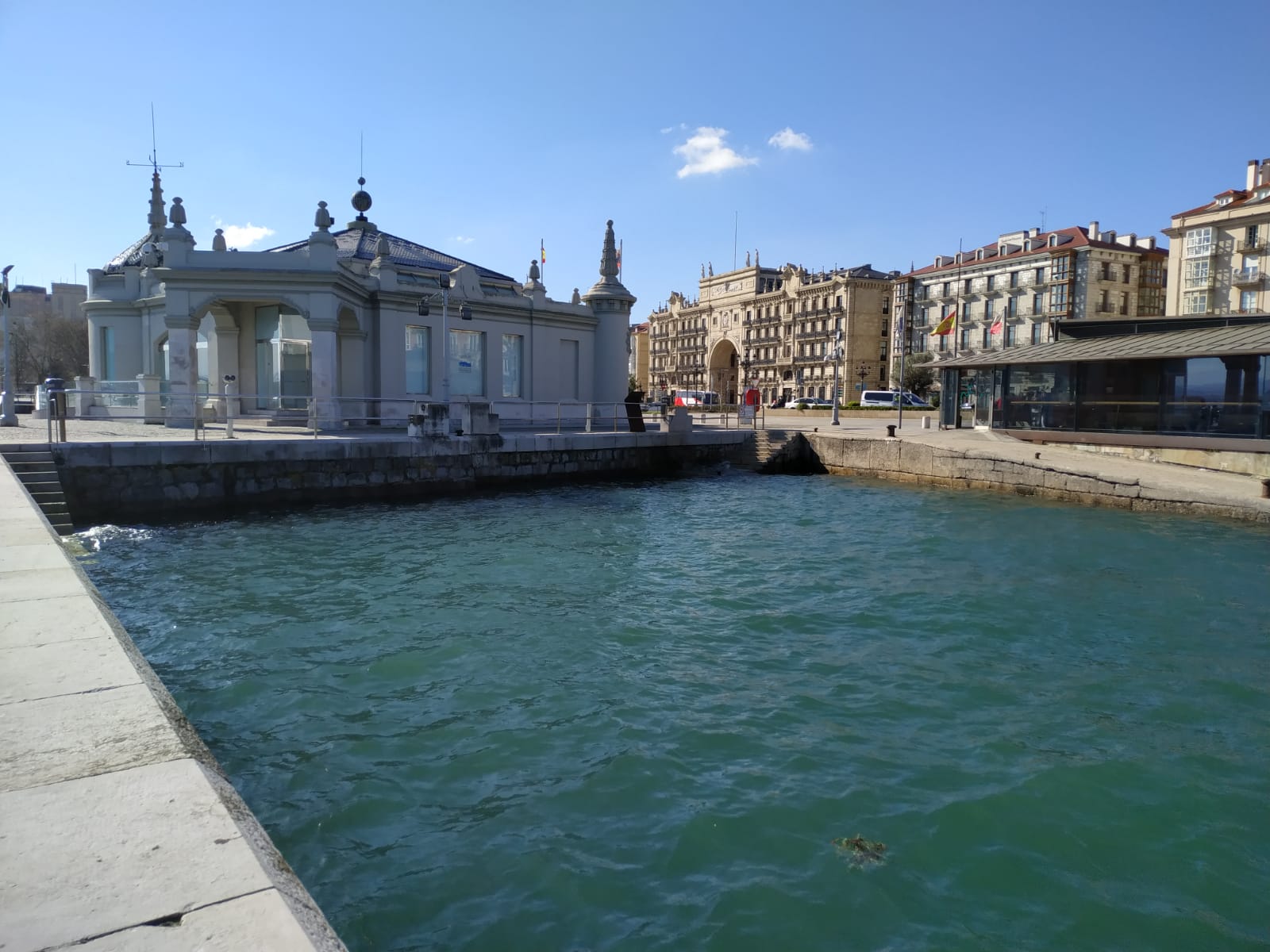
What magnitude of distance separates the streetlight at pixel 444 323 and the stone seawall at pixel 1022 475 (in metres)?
11.8

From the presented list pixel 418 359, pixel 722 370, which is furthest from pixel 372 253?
pixel 722 370

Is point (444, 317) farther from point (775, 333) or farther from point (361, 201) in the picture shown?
point (775, 333)

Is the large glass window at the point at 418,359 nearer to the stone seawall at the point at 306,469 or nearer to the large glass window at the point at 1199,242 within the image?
the stone seawall at the point at 306,469

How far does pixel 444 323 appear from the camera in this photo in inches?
923

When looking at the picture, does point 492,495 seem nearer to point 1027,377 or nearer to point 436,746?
point 436,746

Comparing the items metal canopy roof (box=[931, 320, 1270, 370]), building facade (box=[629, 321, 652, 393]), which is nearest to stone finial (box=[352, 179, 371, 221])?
metal canopy roof (box=[931, 320, 1270, 370])

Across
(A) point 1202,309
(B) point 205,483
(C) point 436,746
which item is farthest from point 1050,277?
(C) point 436,746

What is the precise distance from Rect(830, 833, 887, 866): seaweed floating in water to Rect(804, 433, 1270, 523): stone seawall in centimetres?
1536

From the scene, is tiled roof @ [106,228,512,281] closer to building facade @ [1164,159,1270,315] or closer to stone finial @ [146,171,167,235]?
stone finial @ [146,171,167,235]

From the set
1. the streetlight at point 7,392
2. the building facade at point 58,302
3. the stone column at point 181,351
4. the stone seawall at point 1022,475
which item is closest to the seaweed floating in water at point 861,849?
the stone seawall at point 1022,475

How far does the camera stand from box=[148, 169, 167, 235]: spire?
3256cm

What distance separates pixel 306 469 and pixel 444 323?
693cm

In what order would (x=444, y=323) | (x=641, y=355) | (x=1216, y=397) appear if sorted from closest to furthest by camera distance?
(x=1216, y=397)
(x=444, y=323)
(x=641, y=355)

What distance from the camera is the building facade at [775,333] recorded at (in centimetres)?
9644
